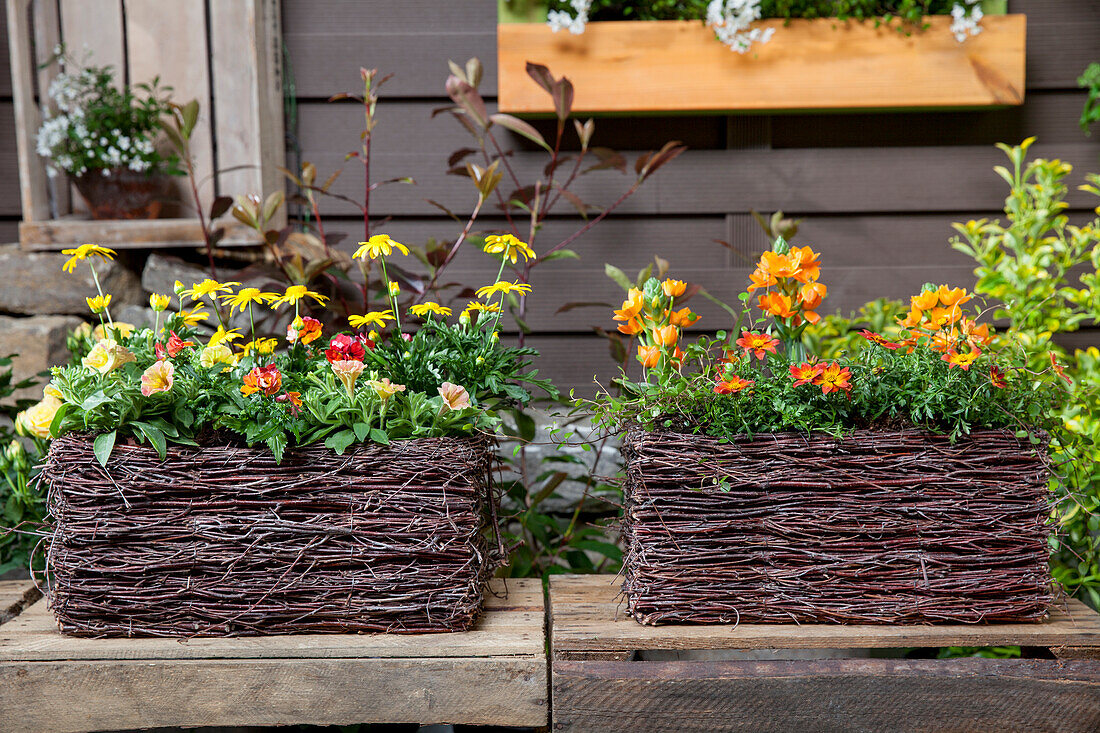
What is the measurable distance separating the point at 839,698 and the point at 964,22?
150 cm

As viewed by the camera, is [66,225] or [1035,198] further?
[1035,198]

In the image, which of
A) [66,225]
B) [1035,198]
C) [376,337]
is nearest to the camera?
[376,337]

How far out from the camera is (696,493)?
0.99 metres

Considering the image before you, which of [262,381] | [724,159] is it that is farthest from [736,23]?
[262,381]

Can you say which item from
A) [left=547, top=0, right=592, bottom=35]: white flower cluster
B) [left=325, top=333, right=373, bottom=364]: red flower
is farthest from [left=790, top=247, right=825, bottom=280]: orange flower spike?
[left=547, top=0, right=592, bottom=35]: white flower cluster

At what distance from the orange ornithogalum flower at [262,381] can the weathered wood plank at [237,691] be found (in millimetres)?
355

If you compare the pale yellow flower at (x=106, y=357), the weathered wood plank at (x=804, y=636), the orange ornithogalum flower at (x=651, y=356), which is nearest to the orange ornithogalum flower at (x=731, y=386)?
the orange ornithogalum flower at (x=651, y=356)

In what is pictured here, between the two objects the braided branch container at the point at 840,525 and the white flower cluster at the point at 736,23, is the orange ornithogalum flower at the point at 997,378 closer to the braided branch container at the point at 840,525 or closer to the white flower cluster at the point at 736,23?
the braided branch container at the point at 840,525

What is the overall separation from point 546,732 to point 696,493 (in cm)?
42

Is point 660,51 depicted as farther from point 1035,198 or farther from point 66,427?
point 66,427

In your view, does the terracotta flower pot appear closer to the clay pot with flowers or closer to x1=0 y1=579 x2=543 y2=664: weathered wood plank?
x1=0 y1=579 x2=543 y2=664: weathered wood plank

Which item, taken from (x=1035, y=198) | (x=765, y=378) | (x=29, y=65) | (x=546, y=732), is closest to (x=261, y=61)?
(x=29, y=65)

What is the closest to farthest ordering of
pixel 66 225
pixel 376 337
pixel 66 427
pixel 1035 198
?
→ pixel 66 427
pixel 376 337
pixel 66 225
pixel 1035 198

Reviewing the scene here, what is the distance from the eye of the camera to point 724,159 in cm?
183
